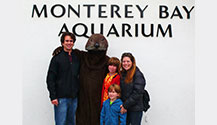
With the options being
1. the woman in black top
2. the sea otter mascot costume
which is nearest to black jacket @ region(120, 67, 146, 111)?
the woman in black top

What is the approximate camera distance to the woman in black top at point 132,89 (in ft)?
12.8

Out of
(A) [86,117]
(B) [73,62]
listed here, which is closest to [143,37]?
(B) [73,62]

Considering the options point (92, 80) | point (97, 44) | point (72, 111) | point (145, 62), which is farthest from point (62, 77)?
point (145, 62)

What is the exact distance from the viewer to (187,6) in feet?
16.3

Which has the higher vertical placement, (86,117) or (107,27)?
(107,27)

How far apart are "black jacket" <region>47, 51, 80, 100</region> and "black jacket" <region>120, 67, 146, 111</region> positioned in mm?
828

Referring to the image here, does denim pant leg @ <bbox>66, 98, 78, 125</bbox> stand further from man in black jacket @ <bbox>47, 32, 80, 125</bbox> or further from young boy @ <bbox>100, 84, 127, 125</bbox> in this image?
young boy @ <bbox>100, 84, 127, 125</bbox>

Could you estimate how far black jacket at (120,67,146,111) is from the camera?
3900 millimetres

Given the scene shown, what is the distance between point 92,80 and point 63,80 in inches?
18.2

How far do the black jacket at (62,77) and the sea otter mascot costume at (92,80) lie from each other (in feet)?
0.46

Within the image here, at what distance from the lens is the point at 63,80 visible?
4293mm

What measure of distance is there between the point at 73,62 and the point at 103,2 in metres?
1.32

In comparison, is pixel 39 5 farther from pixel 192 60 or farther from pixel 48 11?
pixel 192 60

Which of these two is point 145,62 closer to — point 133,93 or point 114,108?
point 133,93
